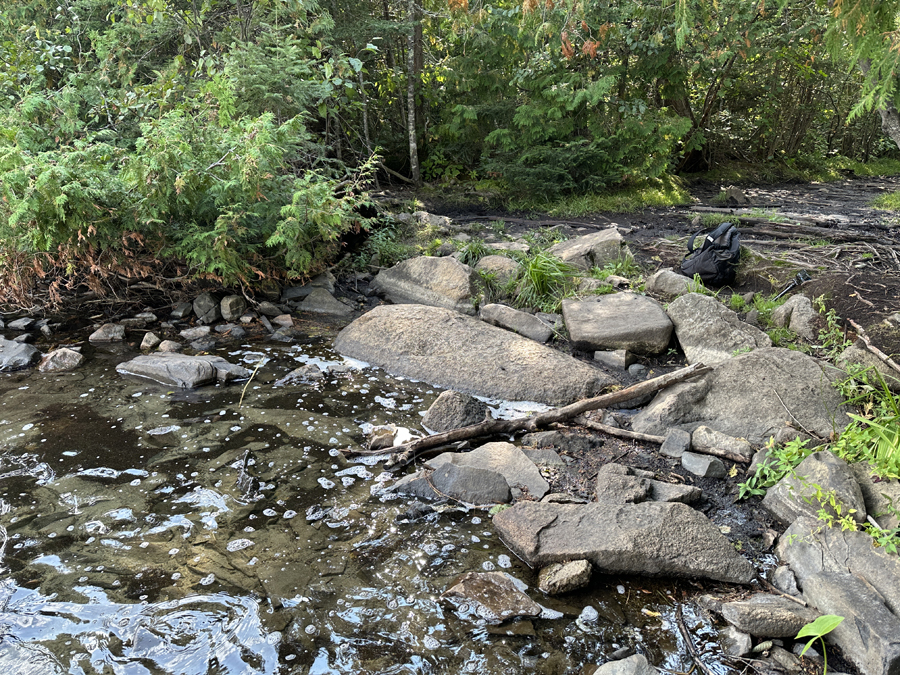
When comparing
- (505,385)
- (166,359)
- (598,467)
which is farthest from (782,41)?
(166,359)

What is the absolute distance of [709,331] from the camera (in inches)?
226

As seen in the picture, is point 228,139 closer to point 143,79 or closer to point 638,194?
point 143,79

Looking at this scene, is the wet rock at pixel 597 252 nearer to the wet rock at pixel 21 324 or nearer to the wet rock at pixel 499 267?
the wet rock at pixel 499 267

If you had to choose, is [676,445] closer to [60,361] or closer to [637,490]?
[637,490]

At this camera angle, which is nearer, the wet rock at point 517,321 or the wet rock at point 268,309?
the wet rock at point 517,321

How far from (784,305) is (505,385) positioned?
3.15m

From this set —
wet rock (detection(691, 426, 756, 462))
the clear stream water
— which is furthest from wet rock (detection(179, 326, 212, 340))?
wet rock (detection(691, 426, 756, 462))

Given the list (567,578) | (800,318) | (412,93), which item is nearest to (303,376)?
(567,578)

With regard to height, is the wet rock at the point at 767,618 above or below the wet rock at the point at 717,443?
above

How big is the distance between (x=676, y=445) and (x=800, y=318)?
2.44m

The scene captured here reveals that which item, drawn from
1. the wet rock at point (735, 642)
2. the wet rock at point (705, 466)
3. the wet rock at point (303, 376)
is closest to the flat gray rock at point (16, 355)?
the wet rock at point (303, 376)

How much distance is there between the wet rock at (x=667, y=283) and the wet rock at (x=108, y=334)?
6.27 metres

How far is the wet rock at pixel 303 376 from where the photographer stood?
5.81 m

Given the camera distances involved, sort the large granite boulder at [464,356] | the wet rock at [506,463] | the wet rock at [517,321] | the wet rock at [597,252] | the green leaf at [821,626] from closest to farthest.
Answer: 1. the green leaf at [821,626]
2. the wet rock at [506,463]
3. the large granite boulder at [464,356]
4. the wet rock at [517,321]
5. the wet rock at [597,252]
